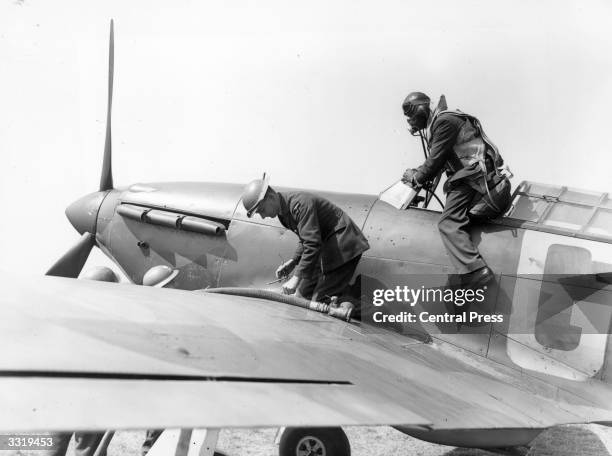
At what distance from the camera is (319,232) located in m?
4.95

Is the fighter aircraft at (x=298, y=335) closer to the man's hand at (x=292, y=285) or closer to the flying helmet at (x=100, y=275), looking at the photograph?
the man's hand at (x=292, y=285)

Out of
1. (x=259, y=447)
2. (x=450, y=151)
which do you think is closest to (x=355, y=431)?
(x=259, y=447)

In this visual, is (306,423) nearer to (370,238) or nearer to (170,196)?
(370,238)

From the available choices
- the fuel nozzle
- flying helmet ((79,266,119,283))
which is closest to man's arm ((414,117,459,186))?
the fuel nozzle

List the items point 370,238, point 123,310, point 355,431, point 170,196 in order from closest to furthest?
point 123,310 → point 370,238 → point 355,431 → point 170,196

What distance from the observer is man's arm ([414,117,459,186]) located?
4852 mm

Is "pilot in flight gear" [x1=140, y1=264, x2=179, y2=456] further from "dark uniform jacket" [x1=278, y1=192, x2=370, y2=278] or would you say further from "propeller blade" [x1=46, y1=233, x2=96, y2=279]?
"dark uniform jacket" [x1=278, y1=192, x2=370, y2=278]

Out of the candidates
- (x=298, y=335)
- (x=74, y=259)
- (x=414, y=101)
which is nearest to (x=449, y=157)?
(x=414, y=101)

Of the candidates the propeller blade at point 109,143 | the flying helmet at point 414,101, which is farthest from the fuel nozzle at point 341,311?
the propeller blade at point 109,143

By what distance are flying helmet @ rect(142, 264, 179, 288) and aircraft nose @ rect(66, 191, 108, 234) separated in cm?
121

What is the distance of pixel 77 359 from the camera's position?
2113mm

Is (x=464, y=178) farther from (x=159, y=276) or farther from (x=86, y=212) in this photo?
(x=86, y=212)

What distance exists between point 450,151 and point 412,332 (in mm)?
1470

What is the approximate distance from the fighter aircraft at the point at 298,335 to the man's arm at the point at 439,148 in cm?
33
